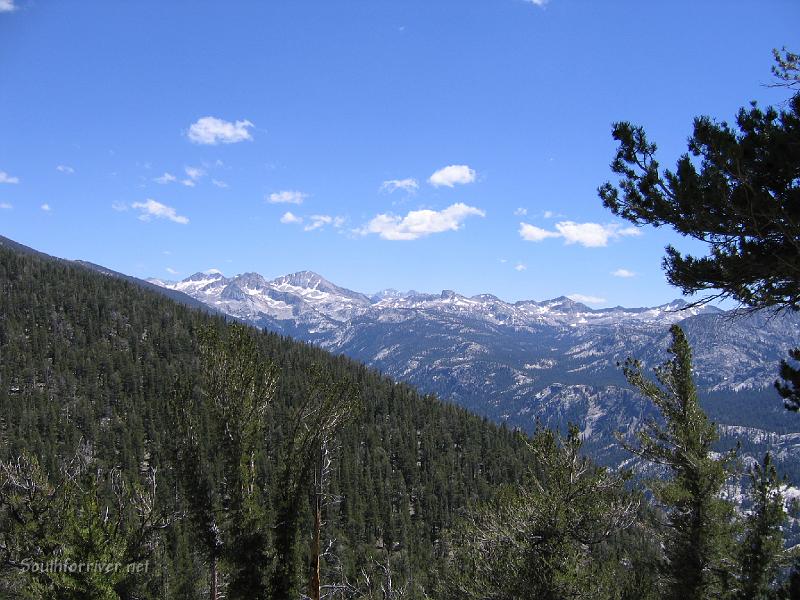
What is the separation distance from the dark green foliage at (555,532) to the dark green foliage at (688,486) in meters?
2.14

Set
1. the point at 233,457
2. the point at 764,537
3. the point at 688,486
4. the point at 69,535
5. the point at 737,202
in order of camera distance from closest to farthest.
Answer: the point at 737,202 < the point at 233,457 < the point at 688,486 < the point at 764,537 < the point at 69,535

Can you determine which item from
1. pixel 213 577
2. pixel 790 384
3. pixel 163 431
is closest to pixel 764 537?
pixel 790 384

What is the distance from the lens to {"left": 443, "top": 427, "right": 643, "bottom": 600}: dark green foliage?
17.4 m

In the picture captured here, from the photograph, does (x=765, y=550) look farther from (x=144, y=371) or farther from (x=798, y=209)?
(x=144, y=371)

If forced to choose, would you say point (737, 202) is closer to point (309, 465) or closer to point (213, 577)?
point (309, 465)

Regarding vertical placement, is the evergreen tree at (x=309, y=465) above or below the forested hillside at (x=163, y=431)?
above

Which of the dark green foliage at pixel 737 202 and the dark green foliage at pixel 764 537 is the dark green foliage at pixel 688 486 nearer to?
the dark green foliage at pixel 764 537

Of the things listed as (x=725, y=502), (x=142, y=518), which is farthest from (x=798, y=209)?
(x=142, y=518)

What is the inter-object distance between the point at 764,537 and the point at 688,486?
16.2 feet

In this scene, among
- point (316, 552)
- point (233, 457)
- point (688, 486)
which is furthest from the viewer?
point (688, 486)

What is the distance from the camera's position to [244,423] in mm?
18875

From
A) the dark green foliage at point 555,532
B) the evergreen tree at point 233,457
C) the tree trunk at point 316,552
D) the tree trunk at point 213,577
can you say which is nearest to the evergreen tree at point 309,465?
the tree trunk at point 316,552

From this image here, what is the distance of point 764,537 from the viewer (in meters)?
21.0

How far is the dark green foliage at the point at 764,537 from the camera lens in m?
20.5
